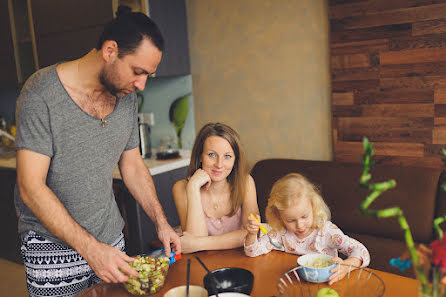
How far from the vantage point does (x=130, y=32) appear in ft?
4.51

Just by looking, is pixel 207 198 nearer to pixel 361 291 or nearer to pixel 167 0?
pixel 361 291

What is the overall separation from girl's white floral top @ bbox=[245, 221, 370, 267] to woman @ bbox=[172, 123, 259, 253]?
9.3 inches

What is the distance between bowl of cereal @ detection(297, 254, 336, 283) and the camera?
48.1 inches

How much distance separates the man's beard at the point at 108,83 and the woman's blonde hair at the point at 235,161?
576 mm

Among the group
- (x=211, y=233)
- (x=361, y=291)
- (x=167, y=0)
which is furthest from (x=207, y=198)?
(x=167, y=0)

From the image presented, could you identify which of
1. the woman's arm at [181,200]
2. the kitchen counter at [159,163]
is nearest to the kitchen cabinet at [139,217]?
the kitchen counter at [159,163]

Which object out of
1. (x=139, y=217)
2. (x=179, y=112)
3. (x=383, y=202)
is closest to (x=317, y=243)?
(x=383, y=202)

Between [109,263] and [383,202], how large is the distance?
147 centimetres

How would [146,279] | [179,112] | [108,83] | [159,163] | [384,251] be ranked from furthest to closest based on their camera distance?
1. [179,112]
2. [159,163]
3. [384,251]
4. [108,83]
5. [146,279]

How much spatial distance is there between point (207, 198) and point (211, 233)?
0.17 m

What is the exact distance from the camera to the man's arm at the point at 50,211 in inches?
50.1

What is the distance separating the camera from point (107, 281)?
4.17 feet

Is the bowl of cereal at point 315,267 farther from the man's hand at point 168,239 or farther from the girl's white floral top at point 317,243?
the man's hand at point 168,239

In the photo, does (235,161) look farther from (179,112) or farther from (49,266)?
(179,112)
